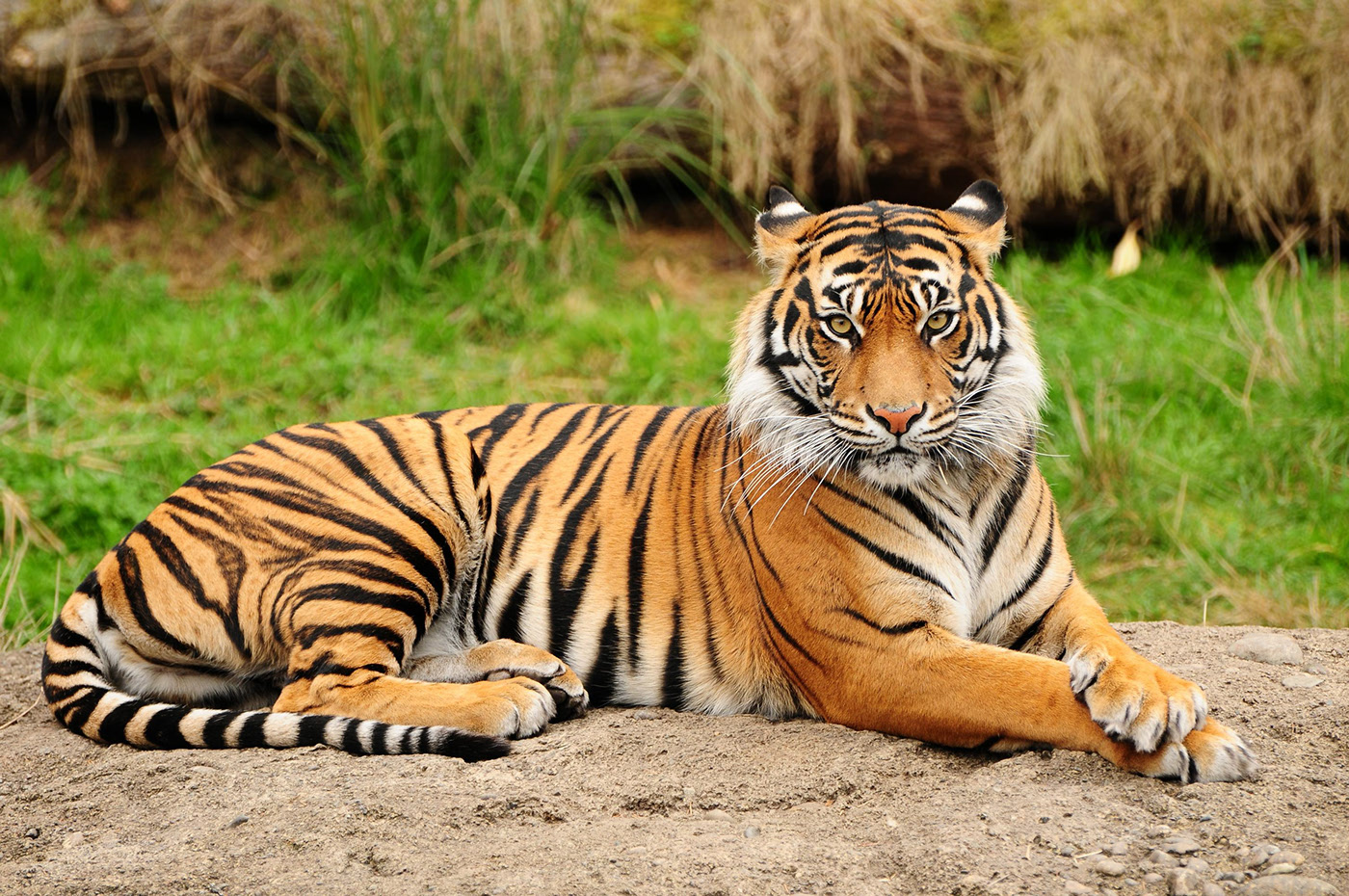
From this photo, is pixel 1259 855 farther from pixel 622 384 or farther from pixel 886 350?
pixel 622 384

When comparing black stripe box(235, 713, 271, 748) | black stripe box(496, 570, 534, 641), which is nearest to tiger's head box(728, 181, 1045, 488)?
black stripe box(496, 570, 534, 641)

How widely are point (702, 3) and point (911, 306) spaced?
4.38m

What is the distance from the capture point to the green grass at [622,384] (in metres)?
4.71

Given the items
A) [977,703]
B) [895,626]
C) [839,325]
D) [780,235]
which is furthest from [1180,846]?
[780,235]

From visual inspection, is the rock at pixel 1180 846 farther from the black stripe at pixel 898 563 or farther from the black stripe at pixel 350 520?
the black stripe at pixel 350 520

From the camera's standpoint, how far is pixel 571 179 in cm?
656

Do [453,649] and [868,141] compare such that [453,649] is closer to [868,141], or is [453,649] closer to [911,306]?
[911,306]

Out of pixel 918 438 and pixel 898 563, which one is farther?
pixel 898 563

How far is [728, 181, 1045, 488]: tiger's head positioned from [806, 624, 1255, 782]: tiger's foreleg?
44 cm

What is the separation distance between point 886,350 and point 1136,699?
0.98m

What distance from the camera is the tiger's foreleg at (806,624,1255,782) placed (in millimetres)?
2641

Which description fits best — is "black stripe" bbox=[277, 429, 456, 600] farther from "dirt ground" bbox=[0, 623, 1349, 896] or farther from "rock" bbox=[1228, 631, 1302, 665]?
"rock" bbox=[1228, 631, 1302, 665]

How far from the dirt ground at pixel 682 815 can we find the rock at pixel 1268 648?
0.19 metres

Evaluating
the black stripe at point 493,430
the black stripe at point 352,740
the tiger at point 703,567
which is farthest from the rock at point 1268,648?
the black stripe at point 352,740
